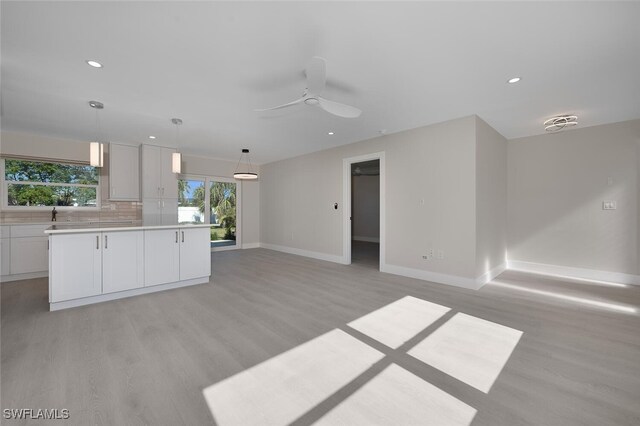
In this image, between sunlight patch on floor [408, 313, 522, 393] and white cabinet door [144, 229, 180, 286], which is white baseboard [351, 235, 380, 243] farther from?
white cabinet door [144, 229, 180, 286]

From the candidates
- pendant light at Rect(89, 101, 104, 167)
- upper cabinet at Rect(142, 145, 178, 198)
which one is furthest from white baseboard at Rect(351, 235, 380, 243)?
pendant light at Rect(89, 101, 104, 167)

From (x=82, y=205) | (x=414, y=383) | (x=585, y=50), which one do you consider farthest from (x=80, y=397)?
(x=82, y=205)

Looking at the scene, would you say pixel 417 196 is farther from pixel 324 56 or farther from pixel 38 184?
pixel 38 184

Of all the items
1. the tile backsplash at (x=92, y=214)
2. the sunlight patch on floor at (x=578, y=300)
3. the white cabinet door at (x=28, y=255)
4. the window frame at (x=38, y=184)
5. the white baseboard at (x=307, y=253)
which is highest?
the window frame at (x=38, y=184)

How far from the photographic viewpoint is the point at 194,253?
4117mm

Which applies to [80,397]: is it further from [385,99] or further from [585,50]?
[585,50]

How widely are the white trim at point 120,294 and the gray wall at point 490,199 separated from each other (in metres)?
4.43

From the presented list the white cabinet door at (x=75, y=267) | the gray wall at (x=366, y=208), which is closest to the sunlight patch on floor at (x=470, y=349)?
the white cabinet door at (x=75, y=267)

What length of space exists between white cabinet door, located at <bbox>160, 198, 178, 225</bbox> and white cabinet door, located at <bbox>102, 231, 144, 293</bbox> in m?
2.09

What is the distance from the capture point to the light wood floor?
5.11ft

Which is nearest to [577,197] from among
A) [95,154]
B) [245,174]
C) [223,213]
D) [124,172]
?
[245,174]

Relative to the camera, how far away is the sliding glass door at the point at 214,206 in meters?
6.79

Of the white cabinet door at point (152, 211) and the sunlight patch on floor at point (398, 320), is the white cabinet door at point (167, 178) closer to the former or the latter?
the white cabinet door at point (152, 211)

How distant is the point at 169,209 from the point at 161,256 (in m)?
2.38
